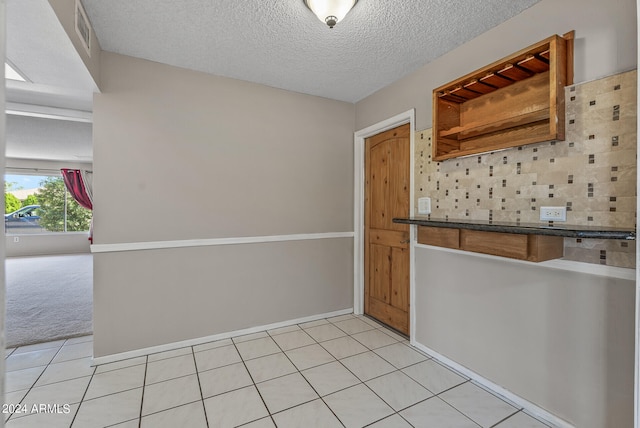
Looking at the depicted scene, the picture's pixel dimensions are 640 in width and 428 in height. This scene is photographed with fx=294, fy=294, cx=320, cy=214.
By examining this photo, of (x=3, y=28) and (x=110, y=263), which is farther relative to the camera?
(x=110, y=263)

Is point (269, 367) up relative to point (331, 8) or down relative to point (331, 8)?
down

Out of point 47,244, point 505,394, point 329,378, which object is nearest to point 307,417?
point 329,378

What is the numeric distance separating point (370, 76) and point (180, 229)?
2.26 meters

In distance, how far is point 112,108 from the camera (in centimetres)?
238

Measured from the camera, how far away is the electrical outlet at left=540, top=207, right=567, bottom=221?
5.47 feet

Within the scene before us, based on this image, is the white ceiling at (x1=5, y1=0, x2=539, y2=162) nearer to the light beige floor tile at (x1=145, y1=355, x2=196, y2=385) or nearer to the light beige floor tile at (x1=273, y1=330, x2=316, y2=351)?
the light beige floor tile at (x1=145, y1=355, x2=196, y2=385)

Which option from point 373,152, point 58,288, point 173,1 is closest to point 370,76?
point 373,152

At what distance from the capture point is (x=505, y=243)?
1717mm

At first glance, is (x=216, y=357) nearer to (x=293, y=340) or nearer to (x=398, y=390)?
(x=293, y=340)

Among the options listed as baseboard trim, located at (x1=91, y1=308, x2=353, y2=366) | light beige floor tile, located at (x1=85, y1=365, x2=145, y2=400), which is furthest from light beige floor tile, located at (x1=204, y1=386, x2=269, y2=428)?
baseboard trim, located at (x1=91, y1=308, x2=353, y2=366)

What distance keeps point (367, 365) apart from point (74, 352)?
2.52 m

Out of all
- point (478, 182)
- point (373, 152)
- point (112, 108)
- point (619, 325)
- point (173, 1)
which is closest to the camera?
point (619, 325)

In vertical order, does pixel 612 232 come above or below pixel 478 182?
below

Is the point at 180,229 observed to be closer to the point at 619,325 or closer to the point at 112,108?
the point at 112,108
